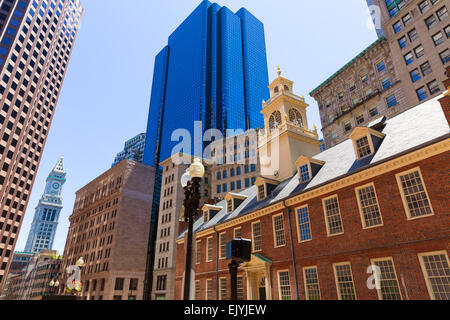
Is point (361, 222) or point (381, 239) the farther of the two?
point (361, 222)

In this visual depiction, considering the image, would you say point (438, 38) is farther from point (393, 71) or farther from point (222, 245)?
point (222, 245)

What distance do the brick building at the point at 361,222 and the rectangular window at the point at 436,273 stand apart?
0.14ft

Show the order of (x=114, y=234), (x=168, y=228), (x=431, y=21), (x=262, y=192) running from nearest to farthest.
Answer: (x=262, y=192) → (x=431, y=21) → (x=168, y=228) → (x=114, y=234)

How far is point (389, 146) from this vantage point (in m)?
18.4

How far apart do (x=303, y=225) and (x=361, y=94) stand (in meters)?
36.6

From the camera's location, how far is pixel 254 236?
2541cm

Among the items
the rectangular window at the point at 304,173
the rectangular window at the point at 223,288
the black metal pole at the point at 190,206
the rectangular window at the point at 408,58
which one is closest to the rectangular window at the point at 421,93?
the rectangular window at the point at 408,58

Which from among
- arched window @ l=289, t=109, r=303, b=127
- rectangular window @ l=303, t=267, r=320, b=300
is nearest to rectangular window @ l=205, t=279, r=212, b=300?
Result: rectangular window @ l=303, t=267, r=320, b=300

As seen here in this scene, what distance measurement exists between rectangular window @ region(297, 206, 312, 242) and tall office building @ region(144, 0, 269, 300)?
11138cm

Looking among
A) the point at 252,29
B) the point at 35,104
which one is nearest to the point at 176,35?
the point at 252,29

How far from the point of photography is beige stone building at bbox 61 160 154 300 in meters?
73.9

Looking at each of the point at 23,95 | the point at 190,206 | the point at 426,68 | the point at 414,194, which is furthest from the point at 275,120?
the point at 23,95
